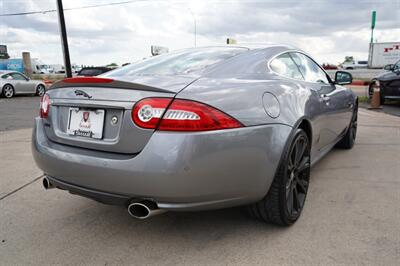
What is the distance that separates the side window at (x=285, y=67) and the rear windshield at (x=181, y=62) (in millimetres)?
293

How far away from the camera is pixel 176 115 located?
2.03 meters

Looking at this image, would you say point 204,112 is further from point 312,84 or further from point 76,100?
point 312,84

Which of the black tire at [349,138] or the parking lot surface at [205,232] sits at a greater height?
the black tire at [349,138]

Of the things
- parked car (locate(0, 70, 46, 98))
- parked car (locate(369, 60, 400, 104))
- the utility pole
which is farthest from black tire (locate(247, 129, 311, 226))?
parked car (locate(0, 70, 46, 98))

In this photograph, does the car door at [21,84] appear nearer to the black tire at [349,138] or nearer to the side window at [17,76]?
the side window at [17,76]

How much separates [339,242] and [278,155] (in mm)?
747

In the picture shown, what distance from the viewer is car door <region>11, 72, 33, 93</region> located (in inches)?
596

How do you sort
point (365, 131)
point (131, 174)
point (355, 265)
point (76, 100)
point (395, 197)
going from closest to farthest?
point (131, 174)
point (355, 265)
point (76, 100)
point (395, 197)
point (365, 131)

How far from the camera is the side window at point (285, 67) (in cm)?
292

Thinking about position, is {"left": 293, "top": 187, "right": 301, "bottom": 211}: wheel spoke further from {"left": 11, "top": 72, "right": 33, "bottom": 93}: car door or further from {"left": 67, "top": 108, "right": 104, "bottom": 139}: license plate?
{"left": 11, "top": 72, "right": 33, "bottom": 93}: car door

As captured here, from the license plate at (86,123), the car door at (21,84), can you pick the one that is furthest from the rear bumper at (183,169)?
the car door at (21,84)

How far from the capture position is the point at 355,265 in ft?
7.17

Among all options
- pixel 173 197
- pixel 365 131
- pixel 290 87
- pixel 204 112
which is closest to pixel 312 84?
pixel 290 87

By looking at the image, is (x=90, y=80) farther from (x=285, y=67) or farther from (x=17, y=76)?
(x=17, y=76)
